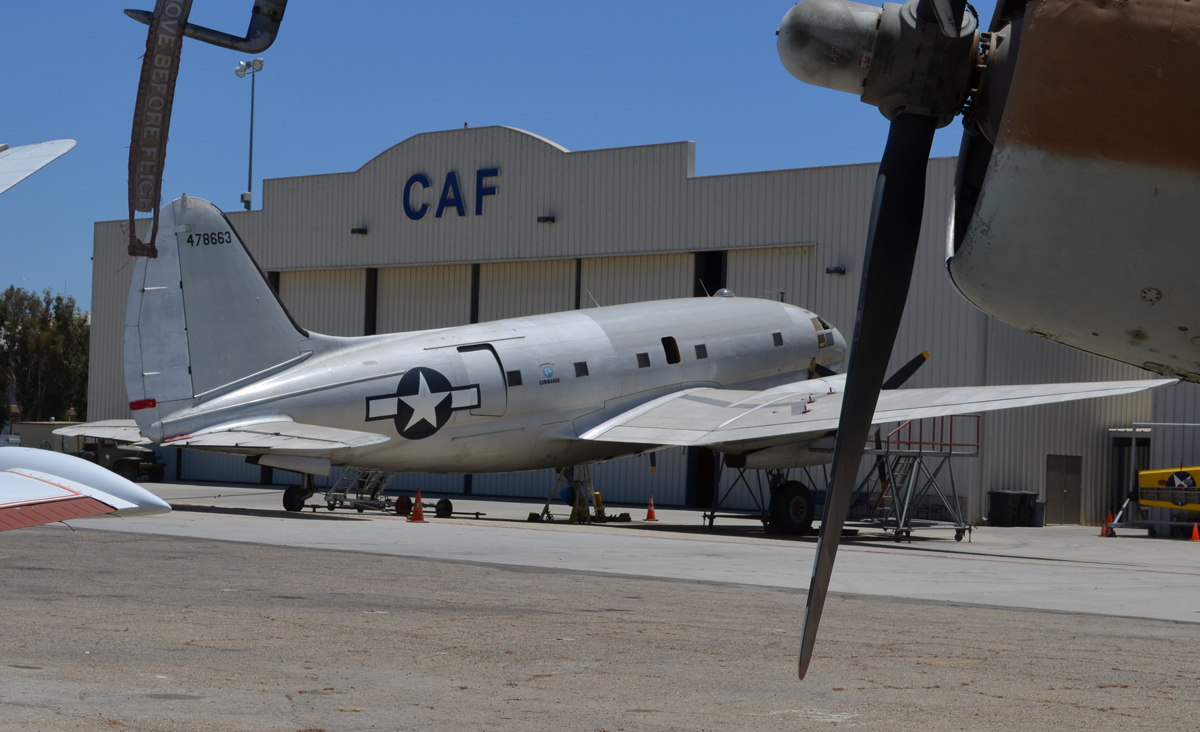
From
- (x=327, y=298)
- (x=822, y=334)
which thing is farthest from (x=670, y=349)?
(x=327, y=298)

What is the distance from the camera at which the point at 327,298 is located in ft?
152

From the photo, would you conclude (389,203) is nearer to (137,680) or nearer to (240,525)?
(240,525)

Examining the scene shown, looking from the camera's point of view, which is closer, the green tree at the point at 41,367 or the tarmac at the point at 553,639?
the tarmac at the point at 553,639

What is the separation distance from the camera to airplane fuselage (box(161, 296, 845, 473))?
22.7 m

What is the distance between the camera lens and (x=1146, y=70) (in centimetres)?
342

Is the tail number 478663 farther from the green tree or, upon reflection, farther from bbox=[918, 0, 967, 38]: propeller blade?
the green tree

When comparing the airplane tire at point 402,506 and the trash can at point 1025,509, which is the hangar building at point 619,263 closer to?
the trash can at point 1025,509

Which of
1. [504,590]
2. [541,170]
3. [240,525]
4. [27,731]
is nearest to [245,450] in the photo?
[240,525]

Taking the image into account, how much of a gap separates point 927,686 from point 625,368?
18596 millimetres

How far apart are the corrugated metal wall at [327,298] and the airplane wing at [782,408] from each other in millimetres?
21227

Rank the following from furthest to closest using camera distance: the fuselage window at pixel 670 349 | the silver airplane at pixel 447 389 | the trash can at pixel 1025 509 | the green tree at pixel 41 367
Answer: the green tree at pixel 41 367
the trash can at pixel 1025 509
the fuselage window at pixel 670 349
the silver airplane at pixel 447 389

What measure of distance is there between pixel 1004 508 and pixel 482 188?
19.9 metres

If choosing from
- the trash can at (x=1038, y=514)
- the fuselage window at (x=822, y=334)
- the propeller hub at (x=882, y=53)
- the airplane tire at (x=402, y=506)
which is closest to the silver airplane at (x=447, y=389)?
the fuselage window at (x=822, y=334)

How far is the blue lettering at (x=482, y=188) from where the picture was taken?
4216 centimetres
